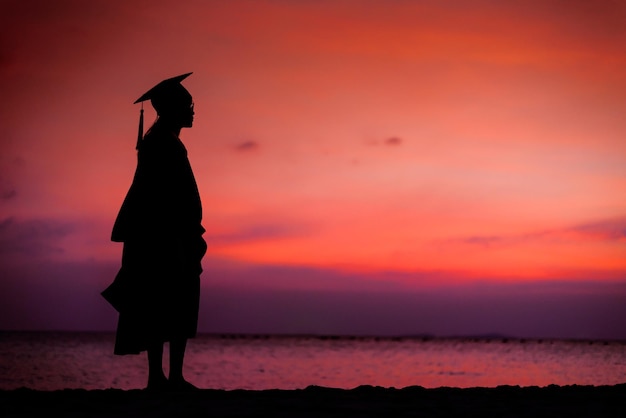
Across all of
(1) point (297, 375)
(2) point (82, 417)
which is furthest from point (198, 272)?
(1) point (297, 375)

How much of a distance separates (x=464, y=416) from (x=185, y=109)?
3.70m

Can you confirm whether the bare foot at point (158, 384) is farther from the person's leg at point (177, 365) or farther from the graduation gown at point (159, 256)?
the graduation gown at point (159, 256)

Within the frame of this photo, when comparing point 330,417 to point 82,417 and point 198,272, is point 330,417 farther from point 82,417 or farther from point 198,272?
point 198,272

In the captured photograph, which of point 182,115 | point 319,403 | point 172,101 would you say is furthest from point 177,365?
point 172,101

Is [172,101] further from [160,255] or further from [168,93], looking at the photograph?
[160,255]

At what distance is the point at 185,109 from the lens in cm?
775

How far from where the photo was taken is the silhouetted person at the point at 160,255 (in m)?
7.52

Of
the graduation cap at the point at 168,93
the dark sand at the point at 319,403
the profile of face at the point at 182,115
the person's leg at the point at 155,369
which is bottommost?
the dark sand at the point at 319,403

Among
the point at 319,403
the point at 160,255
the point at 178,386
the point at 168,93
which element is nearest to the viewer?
the point at 319,403

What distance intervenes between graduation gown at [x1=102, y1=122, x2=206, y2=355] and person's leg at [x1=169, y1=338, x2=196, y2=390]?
0.23 feet

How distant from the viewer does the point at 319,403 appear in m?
6.50

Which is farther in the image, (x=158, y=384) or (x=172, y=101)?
(x=172, y=101)

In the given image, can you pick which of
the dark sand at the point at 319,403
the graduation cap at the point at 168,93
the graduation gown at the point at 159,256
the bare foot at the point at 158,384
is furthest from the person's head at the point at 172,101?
the dark sand at the point at 319,403

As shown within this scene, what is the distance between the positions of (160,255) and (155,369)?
1.00 m
